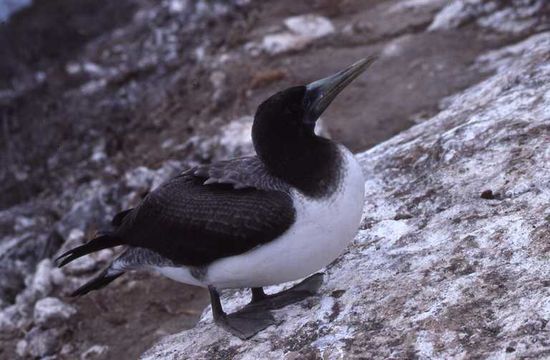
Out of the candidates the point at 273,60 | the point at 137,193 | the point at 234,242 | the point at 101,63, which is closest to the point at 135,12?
the point at 101,63

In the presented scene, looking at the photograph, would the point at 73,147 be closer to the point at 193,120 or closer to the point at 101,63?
the point at 193,120

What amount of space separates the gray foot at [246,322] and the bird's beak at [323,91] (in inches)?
42.0

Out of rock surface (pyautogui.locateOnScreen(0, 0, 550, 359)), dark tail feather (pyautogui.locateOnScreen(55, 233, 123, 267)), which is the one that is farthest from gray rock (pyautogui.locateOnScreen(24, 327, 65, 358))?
dark tail feather (pyautogui.locateOnScreen(55, 233, 123, 267))

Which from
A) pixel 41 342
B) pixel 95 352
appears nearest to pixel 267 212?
pixel 95 352

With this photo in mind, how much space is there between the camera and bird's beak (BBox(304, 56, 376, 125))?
3.87m

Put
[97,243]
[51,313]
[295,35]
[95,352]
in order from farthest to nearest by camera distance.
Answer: [295,35] → [51,313] → [95,352] → [97,243]

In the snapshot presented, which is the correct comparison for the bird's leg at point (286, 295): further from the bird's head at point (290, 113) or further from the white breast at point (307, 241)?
the bird's head at point (290, 113)

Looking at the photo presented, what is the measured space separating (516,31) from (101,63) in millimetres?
6479

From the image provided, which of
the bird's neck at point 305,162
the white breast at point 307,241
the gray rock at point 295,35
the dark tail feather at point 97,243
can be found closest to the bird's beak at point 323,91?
the bird's neck at point 305,162

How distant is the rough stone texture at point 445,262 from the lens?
3.35 m

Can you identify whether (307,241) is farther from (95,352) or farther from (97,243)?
(95,352)

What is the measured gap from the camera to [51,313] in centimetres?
603

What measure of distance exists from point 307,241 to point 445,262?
801 mm

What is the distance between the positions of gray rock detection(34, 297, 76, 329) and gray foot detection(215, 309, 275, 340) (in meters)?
2.45
